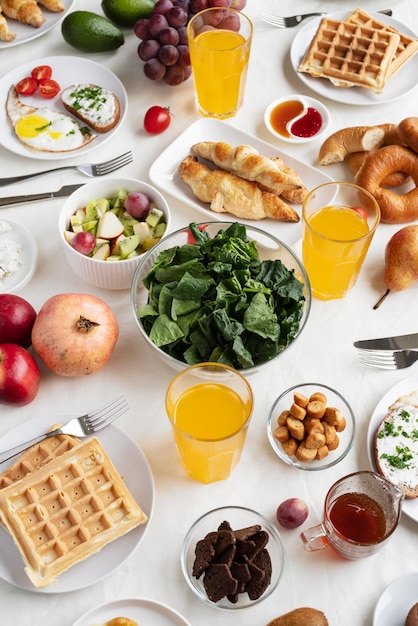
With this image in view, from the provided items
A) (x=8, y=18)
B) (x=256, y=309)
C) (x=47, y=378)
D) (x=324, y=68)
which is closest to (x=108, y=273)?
(x=47, y=378)

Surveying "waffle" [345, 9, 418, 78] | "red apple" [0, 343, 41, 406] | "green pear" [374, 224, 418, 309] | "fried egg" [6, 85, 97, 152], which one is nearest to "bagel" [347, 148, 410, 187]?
"green pear" [374, 224, 418, 309]

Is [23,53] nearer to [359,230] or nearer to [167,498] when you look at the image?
[359,230]

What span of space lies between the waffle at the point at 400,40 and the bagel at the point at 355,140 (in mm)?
350

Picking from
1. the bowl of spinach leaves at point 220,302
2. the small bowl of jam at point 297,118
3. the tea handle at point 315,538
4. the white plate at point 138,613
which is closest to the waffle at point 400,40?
the small bowl of jam at point 297,118

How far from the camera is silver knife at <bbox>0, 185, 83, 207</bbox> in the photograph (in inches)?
90.7

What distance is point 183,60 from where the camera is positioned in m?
2.53

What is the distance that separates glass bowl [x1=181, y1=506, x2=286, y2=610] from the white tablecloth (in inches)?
1.8

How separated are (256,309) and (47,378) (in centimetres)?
60

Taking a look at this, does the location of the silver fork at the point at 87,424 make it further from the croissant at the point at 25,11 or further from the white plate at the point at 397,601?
the croissant at the point at 25,11

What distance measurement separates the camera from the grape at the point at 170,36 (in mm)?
2477

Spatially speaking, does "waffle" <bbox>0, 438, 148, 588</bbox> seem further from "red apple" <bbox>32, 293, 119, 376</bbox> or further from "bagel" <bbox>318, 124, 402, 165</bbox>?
"bagel" <bbox>318, 124, 402, 165</bbox>

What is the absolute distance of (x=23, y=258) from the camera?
85.1 inches

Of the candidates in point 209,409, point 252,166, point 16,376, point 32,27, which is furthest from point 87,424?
point 32,27

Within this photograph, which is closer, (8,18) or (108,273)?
(108,273)
